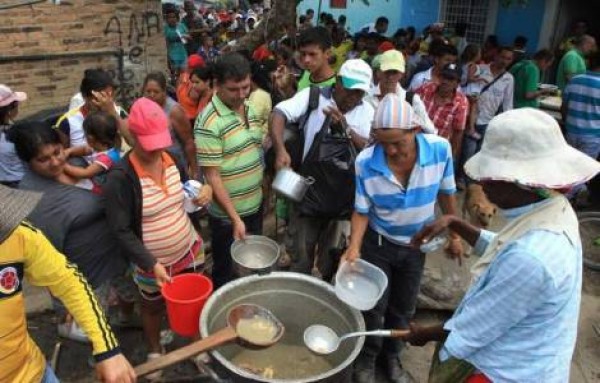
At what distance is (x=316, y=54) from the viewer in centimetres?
359

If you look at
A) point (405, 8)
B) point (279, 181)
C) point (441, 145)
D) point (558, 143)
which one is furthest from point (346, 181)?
point (405, 8)

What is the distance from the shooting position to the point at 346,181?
10.4 feet

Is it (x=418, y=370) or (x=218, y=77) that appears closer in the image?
(x=218, y=77)

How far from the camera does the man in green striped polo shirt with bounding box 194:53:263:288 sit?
2.97 meters

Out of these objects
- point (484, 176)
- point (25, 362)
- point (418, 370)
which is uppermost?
point (484, 176)

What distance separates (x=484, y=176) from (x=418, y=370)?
2.24 meters

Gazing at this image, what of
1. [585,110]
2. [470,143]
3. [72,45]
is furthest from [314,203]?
[72,45]

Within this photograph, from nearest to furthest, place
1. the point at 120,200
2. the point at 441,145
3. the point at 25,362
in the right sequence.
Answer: the point at 25,362
the point at 120,200
the point at 441,145

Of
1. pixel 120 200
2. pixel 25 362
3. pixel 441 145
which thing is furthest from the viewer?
pixel 441 145

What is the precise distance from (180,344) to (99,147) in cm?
153

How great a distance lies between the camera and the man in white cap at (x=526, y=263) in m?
1.52

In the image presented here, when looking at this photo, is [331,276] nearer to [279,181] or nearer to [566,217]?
[279,181]

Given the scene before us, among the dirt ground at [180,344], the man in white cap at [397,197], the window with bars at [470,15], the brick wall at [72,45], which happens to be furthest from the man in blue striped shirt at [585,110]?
the window with bars at [470,15]

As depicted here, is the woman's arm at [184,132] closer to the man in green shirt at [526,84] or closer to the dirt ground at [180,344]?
the dirt ground at [180,344]
